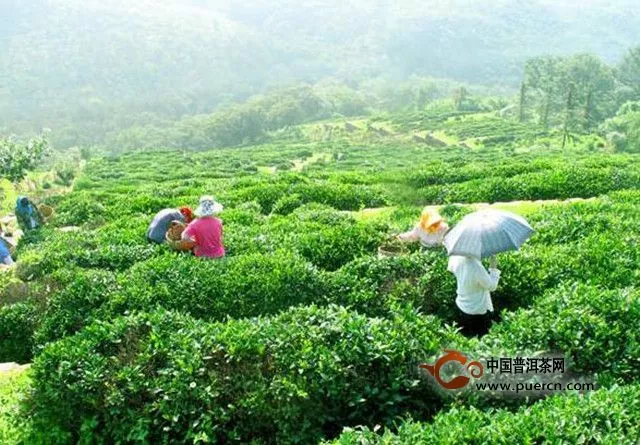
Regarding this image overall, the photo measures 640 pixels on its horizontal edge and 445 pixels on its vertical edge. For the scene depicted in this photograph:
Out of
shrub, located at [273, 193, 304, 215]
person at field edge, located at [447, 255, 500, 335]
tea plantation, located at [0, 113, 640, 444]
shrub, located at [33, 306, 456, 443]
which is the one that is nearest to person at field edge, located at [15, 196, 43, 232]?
tea plantation, located at [0, 113, 640, 444]

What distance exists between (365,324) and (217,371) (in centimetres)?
185

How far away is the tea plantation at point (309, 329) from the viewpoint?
717cm

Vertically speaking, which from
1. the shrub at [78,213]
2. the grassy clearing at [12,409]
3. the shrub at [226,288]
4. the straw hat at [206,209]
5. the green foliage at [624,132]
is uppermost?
the straw hat at [206,209]

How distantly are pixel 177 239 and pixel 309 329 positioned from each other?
5.52 meters

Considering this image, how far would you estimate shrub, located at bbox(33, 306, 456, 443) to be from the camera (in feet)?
23.7

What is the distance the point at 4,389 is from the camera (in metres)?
9.02

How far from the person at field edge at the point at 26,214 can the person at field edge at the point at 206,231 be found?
23.1 ft

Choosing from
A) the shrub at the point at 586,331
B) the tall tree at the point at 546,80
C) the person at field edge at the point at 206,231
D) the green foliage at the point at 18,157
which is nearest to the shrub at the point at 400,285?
the shrub at the point at 586,331

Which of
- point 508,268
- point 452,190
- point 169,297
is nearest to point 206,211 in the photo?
point 169,297

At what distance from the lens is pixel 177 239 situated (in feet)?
42.4

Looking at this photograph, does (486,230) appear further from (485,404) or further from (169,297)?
(169,297)

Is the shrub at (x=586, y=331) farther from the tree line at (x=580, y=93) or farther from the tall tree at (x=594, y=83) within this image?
the tall tree at (x=594, y=83)

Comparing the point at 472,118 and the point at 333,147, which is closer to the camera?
the point at 333,147

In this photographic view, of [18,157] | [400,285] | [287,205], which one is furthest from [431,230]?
[18,157]
